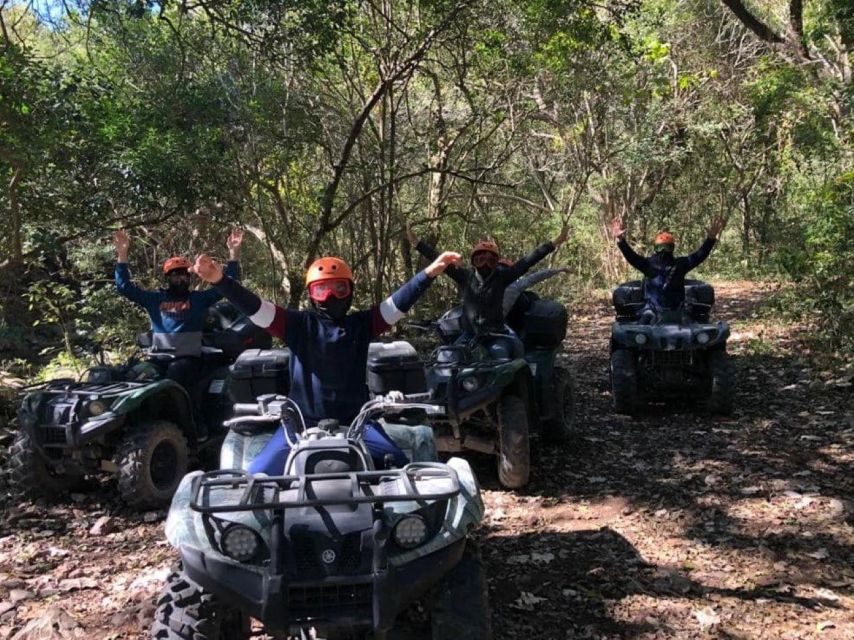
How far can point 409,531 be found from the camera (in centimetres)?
284

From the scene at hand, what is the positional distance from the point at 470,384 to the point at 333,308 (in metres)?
1.88

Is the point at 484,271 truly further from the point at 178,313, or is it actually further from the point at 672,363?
the point at 178,313

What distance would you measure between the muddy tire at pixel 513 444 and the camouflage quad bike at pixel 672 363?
2628mm

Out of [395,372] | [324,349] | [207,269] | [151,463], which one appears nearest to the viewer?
[207,269]

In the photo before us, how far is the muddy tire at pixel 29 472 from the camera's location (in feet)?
19.0

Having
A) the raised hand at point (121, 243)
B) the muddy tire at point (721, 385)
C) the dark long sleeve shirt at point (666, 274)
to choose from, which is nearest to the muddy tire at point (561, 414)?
the muddy tire at point (721, 385)

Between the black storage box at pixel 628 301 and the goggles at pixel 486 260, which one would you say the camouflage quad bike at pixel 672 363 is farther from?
the goggles at pixel 486 260

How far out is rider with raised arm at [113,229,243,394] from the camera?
265 inches

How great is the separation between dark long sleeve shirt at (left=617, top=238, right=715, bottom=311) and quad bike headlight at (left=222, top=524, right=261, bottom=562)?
6.70 m

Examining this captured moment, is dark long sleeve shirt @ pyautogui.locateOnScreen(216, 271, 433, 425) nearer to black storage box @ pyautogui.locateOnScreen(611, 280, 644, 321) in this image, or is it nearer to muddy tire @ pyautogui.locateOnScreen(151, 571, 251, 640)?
muddy tire @ pyautogui.locateOnScreen(151, 571, 251, 640)

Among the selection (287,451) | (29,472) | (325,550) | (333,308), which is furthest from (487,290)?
(325,550)

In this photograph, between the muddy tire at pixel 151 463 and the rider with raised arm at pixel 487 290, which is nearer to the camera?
the muddy tire at pixel 151 463

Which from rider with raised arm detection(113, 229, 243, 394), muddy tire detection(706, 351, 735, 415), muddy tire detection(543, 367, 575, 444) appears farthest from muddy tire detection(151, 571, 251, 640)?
muddy tire detection(706, 351, 735, 415)

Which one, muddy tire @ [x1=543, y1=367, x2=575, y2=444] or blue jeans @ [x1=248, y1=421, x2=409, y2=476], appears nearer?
blue jeans @ [x1=248, y1=421, x2=409, y2=476]
